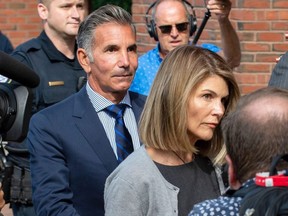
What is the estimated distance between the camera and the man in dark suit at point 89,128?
3727 mm

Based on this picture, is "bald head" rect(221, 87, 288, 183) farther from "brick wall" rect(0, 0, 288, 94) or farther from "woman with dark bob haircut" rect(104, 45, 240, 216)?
"brick wall" rect(0, 0, 288, 94)

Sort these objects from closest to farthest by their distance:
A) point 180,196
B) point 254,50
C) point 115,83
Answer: point 180,196 < point 115,83 < point 254,50

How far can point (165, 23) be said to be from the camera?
17.9 feet

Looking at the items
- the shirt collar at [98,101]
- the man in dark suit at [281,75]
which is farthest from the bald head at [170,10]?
the shirt collar at [98,101]

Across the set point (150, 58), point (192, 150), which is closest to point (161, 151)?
point (192, 150)

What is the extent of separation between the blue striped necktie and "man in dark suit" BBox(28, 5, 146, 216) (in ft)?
0.05

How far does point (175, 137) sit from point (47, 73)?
2.04 metres

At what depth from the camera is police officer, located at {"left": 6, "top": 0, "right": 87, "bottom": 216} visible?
16.6 feet

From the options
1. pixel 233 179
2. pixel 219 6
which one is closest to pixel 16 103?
pixel 233 179

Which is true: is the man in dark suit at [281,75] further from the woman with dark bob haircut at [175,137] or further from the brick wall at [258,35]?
the brick wall at [258,35]

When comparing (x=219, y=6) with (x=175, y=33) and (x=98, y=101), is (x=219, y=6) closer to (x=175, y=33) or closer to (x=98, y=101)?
(x=175, y=33)

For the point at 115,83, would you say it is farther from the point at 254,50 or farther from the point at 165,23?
the point at 254,50

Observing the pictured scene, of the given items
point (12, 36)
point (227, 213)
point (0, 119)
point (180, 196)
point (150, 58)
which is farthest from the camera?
point (12, 36)

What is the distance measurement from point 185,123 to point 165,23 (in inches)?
90.3
